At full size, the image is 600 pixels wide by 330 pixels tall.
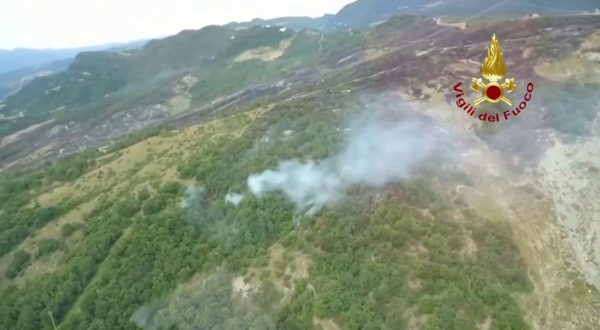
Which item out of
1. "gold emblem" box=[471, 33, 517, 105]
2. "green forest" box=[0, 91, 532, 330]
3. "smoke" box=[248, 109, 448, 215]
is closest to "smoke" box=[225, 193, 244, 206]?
"green forest" box=[0, 91, 532, 330]

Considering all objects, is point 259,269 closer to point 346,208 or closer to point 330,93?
point 346,208

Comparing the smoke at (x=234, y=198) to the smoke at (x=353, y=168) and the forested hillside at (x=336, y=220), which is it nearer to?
the forested hillside at (x=336, y=220)

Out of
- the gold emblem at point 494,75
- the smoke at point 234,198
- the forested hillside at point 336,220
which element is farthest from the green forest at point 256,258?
the gold emblem at point 494,75

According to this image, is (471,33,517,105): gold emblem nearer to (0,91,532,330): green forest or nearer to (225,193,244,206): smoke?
(0,91,532,330): green forest

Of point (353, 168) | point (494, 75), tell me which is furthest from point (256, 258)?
point (494, 75)

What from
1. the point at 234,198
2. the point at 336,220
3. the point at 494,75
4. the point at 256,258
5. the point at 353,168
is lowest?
the point at 256,258

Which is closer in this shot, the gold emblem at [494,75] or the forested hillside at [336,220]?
the gold emblem at [494,75]

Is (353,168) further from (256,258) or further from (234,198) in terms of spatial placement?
(256,258)
